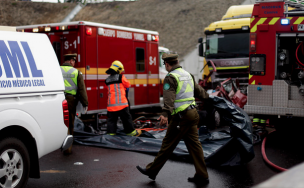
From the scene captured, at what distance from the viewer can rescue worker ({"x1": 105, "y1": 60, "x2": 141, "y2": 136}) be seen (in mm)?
8438

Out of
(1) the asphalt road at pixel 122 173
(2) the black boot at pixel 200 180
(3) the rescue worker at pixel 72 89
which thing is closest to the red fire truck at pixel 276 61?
(1) the asphalt road at pixel 122 173

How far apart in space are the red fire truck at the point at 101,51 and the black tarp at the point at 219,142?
8.37 feet

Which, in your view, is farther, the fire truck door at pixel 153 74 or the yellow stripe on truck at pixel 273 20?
the fire truck door at pixel 153 74

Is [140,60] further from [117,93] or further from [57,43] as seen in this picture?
[117,93]

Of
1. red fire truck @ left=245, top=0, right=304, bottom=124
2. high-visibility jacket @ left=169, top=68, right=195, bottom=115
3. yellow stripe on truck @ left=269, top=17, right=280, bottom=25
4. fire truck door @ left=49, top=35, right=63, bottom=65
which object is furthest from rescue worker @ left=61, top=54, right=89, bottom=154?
yellow stripe on truck @ left=269, top=17, right=280, bottom=25

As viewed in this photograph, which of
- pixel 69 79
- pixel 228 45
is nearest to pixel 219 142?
pixel 69 79

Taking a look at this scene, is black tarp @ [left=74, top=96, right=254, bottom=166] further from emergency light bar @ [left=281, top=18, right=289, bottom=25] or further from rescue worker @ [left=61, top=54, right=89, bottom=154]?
emergency light bar @ [left=281, top=18, right=289, bottom=25]

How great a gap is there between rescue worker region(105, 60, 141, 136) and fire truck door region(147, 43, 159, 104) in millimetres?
4377

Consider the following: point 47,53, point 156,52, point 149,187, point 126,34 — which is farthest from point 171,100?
point 156,52

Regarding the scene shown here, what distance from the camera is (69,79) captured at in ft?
24.7

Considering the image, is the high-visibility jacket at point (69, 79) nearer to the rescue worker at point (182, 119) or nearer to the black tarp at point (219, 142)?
the black tarp at point (219, 142)

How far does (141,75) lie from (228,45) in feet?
10.2

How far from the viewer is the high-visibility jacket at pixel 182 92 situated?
17.3ft

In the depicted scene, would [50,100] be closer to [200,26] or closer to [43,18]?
[200,26]
